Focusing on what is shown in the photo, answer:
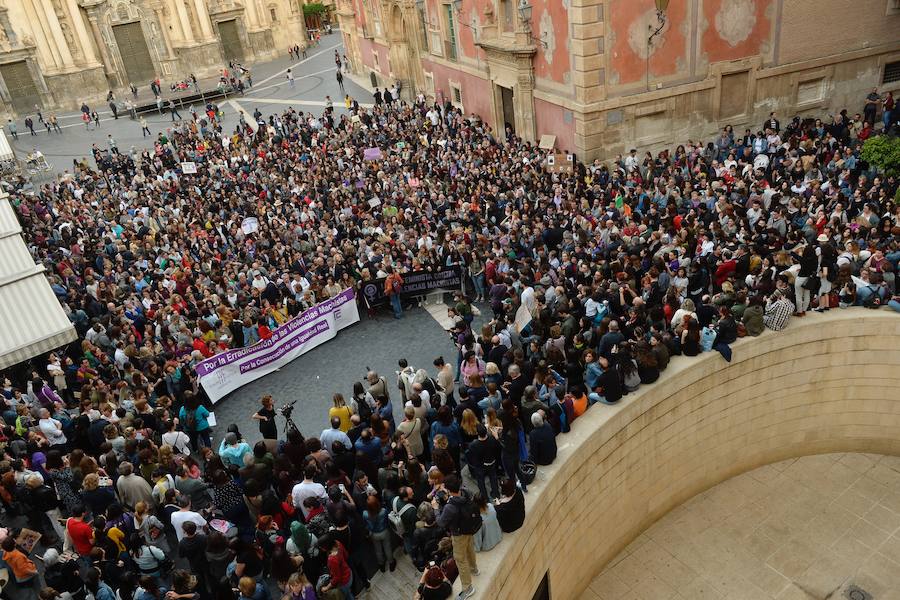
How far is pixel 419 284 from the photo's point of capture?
1579 centimetres

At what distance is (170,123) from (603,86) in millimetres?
30151

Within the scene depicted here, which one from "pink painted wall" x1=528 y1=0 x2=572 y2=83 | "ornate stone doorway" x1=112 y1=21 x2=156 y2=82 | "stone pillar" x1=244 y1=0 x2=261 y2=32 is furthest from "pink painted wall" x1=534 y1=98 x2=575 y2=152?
"stone pillar" x1=244 y1=0 x2=261 y2=32

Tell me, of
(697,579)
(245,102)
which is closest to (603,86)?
(697,579)

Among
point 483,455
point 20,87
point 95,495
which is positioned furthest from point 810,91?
point 20,87

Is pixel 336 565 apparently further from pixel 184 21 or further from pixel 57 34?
pixel 184 21

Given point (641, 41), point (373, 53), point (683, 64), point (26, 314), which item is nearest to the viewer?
point (26, 314)

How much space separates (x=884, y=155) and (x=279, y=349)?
14.2 m

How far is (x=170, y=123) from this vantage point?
40.1 meters

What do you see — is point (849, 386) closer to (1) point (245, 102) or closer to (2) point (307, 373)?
(2) point (307, 373)

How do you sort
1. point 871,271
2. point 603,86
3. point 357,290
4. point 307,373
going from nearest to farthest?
point 871,271
point 307,373
point 357,290
point 603,86

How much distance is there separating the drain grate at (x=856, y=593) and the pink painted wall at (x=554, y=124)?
13.7 metres

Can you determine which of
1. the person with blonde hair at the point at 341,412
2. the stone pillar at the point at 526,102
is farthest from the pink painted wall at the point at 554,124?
the person with blonde hair at the point at 341,412

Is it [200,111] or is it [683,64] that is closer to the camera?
[683,64]

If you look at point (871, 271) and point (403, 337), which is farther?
point (403, 337)
